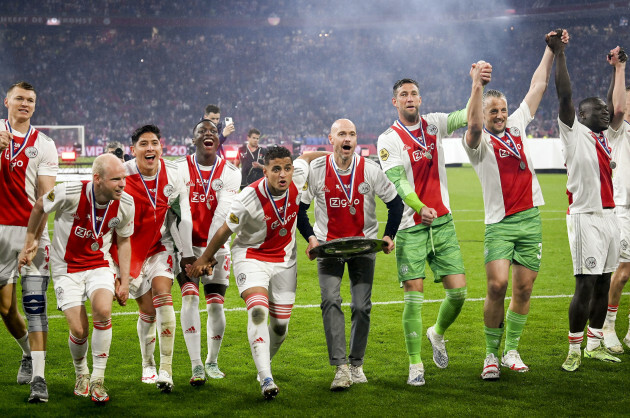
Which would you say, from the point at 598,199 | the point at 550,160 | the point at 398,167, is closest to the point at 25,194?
the point at 398,167

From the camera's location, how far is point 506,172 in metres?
6.34

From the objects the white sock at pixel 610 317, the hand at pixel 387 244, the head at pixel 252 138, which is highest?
the head at pixel 252 138

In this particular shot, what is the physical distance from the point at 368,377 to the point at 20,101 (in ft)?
12.1

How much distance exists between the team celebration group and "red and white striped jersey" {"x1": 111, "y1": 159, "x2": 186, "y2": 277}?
1 cm

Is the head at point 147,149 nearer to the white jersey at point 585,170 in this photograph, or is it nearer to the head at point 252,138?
the white jersey at point 585,170

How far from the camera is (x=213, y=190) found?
6.65 m

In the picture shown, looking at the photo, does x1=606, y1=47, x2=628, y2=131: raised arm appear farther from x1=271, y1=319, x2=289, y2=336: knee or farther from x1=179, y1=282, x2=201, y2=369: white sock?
x1=179, y1=282, x2=201, y2=369: white sock

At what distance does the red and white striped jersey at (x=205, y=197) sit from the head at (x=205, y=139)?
12 centimetres

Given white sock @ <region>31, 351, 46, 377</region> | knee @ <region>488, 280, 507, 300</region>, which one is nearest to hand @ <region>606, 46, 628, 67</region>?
knee @ <region>488, 280, 507, 300</region>

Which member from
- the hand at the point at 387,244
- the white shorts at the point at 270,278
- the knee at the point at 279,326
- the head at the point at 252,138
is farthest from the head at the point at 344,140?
the head at the point at 252,138

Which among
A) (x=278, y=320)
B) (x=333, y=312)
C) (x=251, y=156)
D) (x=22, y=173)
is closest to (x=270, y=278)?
(x=278, y=320)

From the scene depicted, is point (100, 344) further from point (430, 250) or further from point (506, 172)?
point (506, 172)

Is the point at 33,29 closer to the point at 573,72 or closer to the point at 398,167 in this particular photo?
the point at 573,72

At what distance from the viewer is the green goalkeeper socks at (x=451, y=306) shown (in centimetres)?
631
